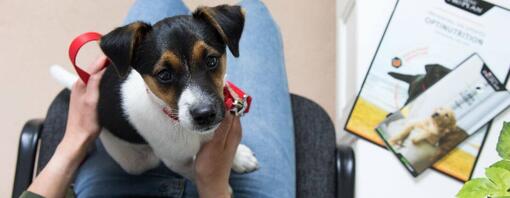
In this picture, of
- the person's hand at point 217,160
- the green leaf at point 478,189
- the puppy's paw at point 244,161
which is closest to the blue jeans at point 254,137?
the puppy's paw at point 244,161

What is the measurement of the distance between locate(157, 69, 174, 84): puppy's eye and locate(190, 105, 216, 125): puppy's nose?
7 cm

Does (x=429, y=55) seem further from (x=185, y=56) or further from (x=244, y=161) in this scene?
(x=185, y=56)

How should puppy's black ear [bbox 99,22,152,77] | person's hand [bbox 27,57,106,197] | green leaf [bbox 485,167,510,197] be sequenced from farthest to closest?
person's hand [bbox 27,57,106,197]
puppy's black ear [bbox 99,22,152,77]
green leaf [bbox 485,167,510,197]

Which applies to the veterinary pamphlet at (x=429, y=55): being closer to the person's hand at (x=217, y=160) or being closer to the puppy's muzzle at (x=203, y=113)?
the person's hand at (x=217, y=160)

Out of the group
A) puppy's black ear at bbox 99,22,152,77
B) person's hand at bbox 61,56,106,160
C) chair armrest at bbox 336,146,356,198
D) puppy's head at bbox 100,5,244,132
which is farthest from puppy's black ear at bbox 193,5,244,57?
chair armrest at bbox 336,146,356,198

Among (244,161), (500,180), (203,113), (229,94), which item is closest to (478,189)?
(500,180)

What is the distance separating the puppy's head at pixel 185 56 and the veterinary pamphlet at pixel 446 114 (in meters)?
0.55

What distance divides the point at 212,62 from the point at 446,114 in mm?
656

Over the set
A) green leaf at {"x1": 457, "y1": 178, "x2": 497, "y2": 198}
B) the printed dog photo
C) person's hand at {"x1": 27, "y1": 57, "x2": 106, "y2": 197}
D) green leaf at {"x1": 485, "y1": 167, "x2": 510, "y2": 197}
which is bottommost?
the printed dog photo

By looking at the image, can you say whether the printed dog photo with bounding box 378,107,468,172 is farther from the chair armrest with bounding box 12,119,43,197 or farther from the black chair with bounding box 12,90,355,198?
the chair armrest with bounding box 12,119,43,197

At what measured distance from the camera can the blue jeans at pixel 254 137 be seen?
50.9 inches

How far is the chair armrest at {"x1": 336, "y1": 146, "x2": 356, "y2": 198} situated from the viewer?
1325mm

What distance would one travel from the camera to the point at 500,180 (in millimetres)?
662

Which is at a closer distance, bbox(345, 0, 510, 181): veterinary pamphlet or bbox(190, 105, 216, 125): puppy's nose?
bbox(190, 105, 216, 125): puppy's nose
